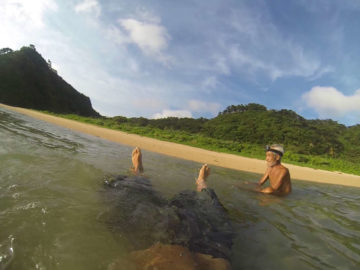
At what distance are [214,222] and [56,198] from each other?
1.85 metres

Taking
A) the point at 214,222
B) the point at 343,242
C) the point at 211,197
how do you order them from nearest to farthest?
the point at 214,222
the point at 343,242
the point at 211,197

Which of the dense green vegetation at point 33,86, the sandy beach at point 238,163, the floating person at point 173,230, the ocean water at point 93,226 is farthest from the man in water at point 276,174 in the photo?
the dense green vegetation at point 33,86

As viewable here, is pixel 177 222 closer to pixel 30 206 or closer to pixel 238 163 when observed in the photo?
pixel 30 206

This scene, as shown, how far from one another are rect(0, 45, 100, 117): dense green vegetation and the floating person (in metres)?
43.6

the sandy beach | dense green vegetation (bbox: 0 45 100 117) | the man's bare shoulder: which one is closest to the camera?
the man's bare shoulder

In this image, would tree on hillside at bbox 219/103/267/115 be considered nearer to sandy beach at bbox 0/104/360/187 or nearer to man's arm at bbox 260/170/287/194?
sandy beach at bbox 0/104/360/187

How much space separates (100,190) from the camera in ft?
9.49

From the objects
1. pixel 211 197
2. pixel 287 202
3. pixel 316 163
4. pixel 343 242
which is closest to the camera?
pixel 343 242

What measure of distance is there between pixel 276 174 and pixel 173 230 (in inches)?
119

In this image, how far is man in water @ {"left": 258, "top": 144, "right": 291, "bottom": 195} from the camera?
4020 millimetres

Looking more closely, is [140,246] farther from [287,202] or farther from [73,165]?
[287,202]

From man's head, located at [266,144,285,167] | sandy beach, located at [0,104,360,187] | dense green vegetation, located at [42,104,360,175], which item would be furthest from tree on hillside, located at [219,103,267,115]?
man's head, located at [266,144,285,167]

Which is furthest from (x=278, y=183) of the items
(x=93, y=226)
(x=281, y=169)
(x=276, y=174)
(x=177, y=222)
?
(x=93, y=226)

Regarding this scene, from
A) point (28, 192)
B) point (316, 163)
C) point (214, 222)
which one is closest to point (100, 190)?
point (28, 192)
